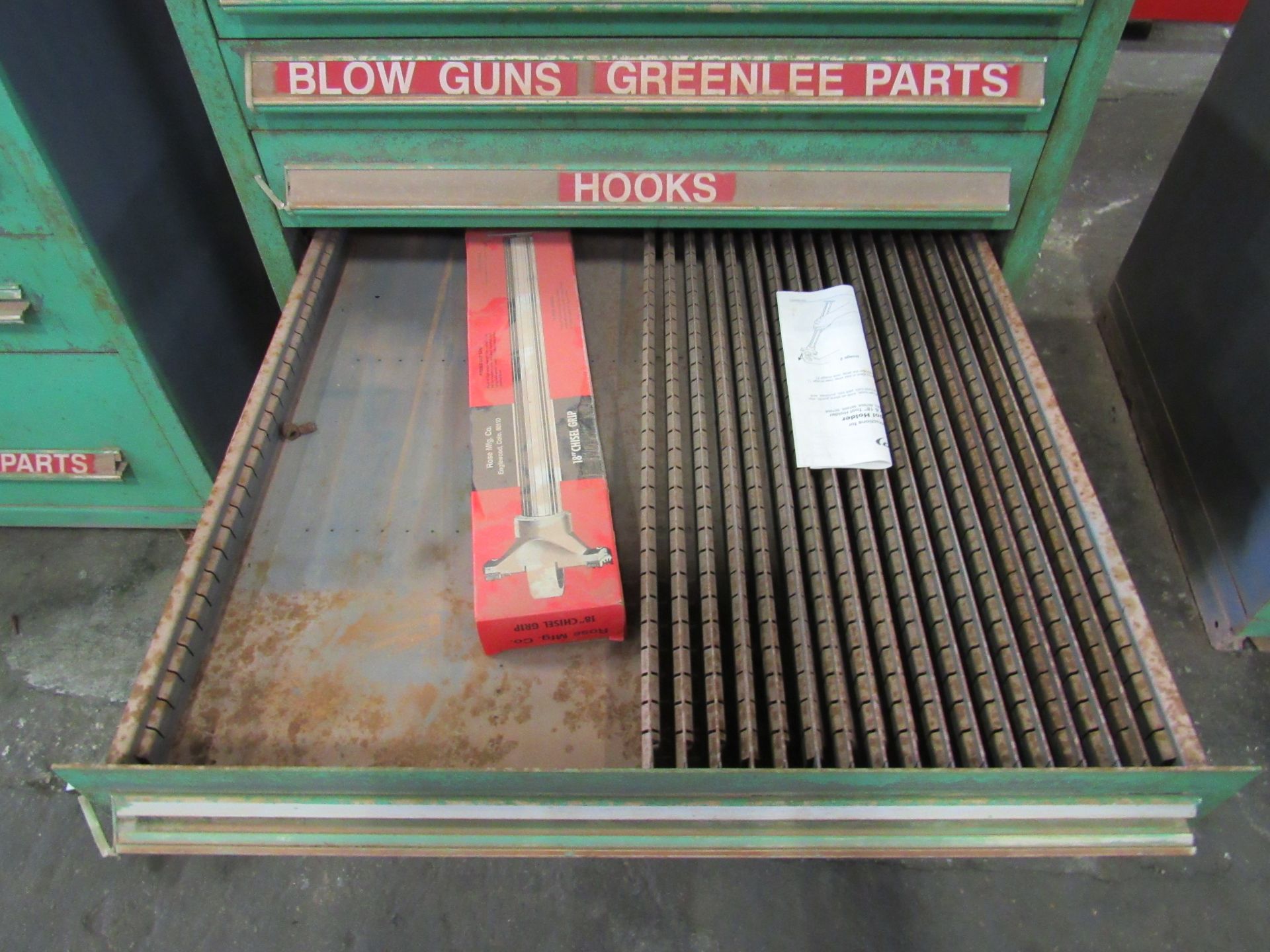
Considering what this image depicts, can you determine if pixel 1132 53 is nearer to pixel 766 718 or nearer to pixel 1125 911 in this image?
pixel 1125 911

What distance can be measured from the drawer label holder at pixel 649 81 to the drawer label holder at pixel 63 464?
0.92 m

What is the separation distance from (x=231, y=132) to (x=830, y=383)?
3.04ft

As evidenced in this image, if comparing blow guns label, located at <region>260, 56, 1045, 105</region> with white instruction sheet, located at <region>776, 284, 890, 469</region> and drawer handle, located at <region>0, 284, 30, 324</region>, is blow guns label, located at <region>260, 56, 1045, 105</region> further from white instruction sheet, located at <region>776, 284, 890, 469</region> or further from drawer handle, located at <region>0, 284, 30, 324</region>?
drawer handle, located at <region>0, 284, 30, 324</region>

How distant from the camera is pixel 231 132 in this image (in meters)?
1.20

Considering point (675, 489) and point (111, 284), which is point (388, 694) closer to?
point (675, 489)

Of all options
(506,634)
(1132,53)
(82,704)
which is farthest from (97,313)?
(1132,53)

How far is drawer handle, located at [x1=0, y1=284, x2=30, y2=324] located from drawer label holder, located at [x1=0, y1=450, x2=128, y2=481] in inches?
14.4

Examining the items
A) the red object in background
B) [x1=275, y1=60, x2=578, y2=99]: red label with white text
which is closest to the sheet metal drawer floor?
[x1=275, y1=60, x2=578, y2=99]: red label with white text

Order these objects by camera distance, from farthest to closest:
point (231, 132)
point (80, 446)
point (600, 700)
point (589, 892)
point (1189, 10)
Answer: point (1189, 10)
point (80, 446)
point (589, 892)
point (231, 132)
point (600, 700)

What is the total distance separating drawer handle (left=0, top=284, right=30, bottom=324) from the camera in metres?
1.38

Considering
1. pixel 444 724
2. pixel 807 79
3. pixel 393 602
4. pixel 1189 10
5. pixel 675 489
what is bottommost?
pixel 444 724

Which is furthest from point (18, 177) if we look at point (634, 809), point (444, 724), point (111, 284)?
point (634, 809)

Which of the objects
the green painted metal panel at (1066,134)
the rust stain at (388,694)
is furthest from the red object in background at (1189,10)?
the rust stain at (388,694)

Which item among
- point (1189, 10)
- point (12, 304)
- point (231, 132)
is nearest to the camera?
point (231, 132)
